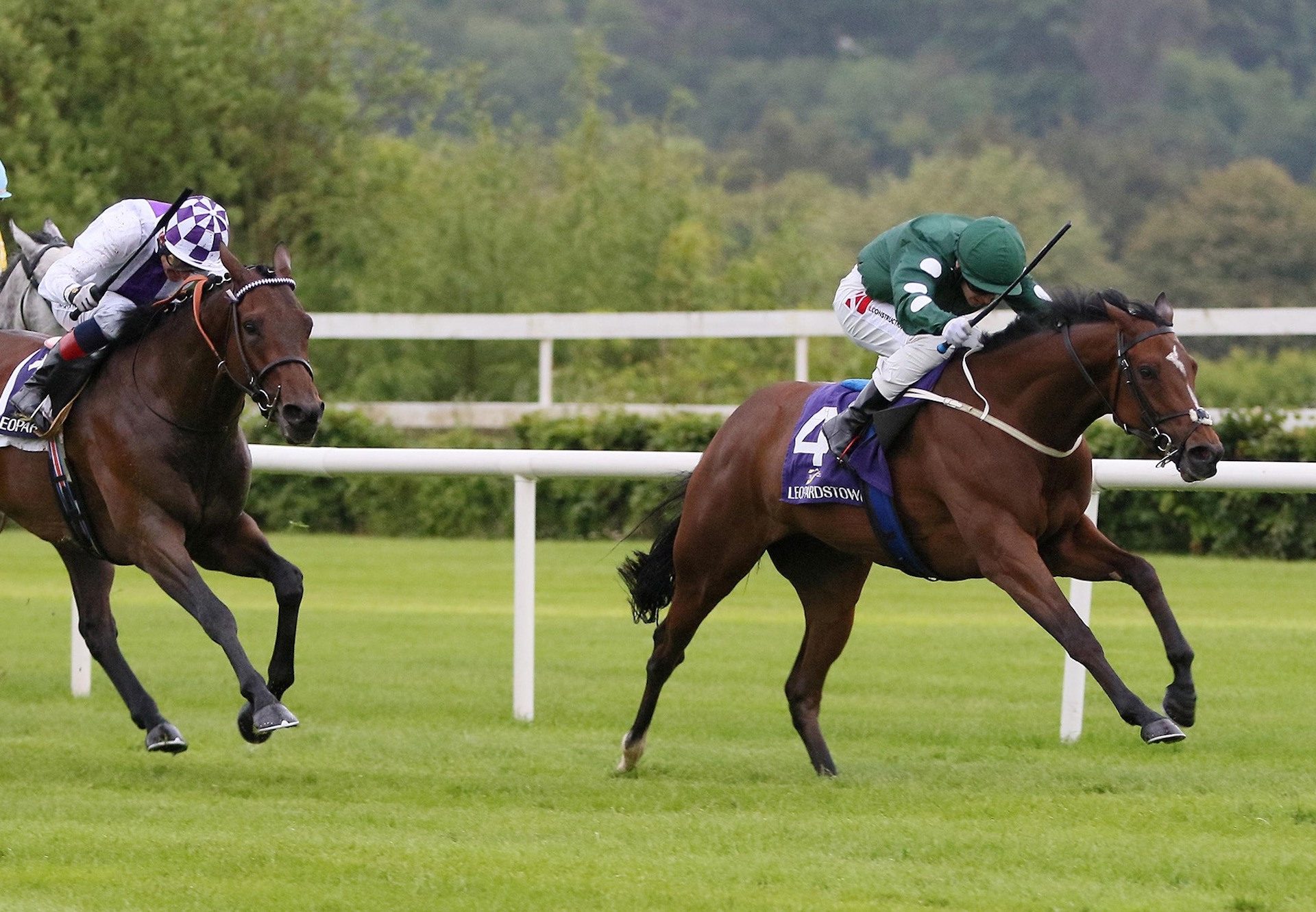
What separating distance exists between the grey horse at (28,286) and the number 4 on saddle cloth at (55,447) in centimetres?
98

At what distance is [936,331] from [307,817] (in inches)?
88.1

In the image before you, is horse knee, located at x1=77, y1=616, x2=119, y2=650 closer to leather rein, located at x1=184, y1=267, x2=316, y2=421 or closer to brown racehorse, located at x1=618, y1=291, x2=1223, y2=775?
leather rein, located at x1=184, y1=267, x2=316, y2=421

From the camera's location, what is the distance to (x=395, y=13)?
26.6 m

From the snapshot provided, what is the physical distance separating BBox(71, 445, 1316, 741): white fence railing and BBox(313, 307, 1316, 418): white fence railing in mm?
6216

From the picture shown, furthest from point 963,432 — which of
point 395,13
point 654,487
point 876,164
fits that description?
point 876,164

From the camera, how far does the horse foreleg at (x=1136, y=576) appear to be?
5.22 metres

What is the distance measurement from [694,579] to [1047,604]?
1343 mm

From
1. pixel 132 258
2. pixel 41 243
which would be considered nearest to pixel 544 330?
pixel 41 243

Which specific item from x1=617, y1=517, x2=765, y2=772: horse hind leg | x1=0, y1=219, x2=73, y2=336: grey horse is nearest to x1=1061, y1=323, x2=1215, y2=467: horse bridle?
x1=617, y1=517, x2=765, y2=772: horse hind leg

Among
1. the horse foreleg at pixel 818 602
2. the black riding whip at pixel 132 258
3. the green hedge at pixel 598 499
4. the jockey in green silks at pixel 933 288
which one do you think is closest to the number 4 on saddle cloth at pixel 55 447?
the black riding whip at pixel 132 258

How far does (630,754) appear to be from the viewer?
6066mm

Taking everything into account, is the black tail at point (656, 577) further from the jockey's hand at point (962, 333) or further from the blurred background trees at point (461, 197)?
the blurred background trees at point (461, 197)

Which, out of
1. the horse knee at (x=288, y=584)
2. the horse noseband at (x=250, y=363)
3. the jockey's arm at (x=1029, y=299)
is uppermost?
the jockey's arm at (x=1029, y=299)

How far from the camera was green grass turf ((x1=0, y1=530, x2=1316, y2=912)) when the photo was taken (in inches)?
173
